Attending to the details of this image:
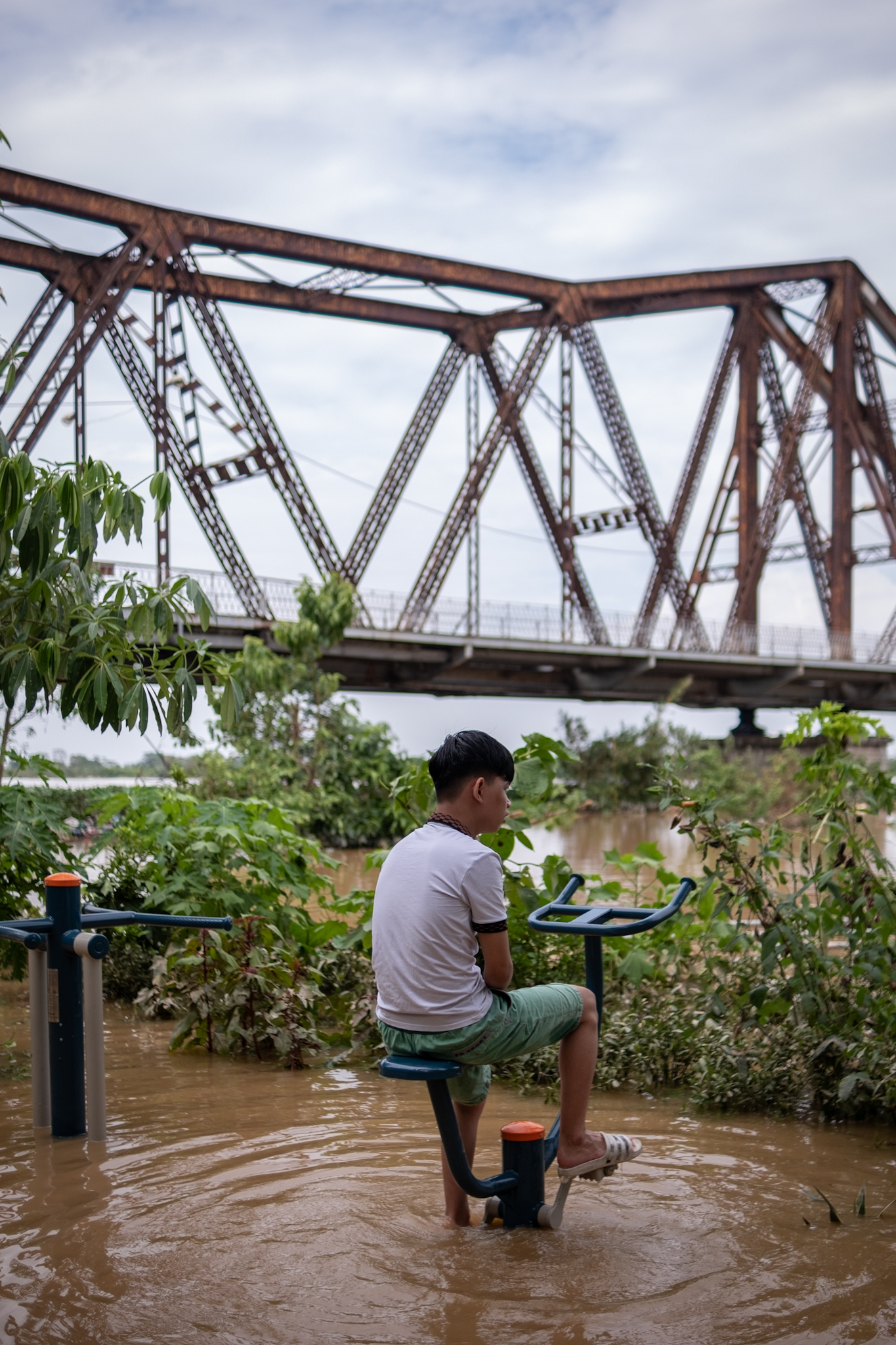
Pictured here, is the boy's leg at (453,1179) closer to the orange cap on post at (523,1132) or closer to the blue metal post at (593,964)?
the orange cap on post at (523,1132)

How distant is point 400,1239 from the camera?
117 inches

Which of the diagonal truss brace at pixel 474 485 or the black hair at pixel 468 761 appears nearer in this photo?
the black hair at pixel 468 761

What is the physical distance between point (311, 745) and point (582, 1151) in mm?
12825

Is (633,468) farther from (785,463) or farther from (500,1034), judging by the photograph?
(500,1034)

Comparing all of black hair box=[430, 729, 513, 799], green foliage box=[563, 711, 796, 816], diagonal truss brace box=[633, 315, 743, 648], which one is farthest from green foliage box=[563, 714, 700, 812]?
black hair box=[430, 729, 513, 799]

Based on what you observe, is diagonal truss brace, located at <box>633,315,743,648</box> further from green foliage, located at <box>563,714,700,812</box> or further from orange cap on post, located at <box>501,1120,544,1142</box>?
orange cap on post, located at <box>501,1120,544,1142</box>

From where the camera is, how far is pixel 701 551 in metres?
27.8

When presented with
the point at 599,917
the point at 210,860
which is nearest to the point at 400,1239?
the point at 599,917

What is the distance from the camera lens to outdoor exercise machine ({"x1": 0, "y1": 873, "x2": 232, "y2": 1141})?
3.72 metres

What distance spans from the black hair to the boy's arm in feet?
1.16

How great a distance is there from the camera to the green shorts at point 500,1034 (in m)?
2.82

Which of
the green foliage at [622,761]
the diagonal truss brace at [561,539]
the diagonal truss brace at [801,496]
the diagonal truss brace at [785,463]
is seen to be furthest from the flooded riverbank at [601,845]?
the diagonal truss brace at [801,496]

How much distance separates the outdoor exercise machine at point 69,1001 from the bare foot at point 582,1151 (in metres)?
1.26

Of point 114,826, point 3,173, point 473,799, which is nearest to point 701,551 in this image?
point 3,173
